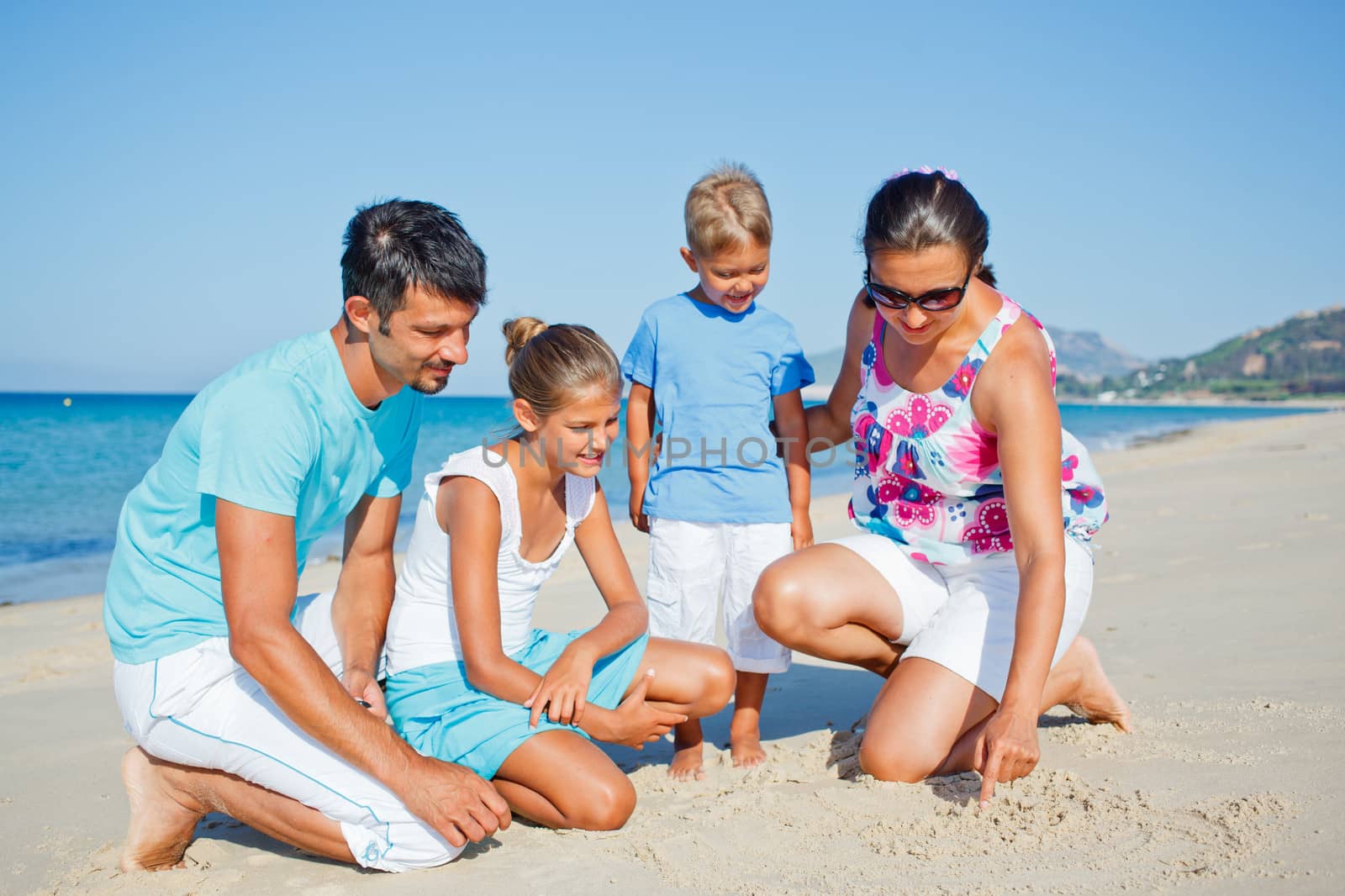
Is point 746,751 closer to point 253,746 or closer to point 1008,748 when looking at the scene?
point 1008,748

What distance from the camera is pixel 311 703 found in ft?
6.91

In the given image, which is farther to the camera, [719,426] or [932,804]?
[719,426]

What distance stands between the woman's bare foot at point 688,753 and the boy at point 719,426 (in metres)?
0.36

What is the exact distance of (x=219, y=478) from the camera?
6.98 ft

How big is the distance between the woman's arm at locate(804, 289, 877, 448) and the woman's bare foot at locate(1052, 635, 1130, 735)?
102 centimetres

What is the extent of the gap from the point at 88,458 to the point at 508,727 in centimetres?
2386

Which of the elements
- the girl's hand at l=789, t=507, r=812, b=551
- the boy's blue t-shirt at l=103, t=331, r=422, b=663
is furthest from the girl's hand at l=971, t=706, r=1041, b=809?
the boy's blue t-shirt at l=103, t=331, r=422, b=663

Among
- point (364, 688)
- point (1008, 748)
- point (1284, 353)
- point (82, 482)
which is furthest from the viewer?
point (1284, 353)

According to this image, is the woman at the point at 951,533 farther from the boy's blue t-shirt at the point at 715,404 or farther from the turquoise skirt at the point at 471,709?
the turquoise skirt at the point at 471,709

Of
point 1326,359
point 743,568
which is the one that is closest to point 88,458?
point 743,568

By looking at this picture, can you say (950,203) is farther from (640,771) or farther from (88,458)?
(88,458)

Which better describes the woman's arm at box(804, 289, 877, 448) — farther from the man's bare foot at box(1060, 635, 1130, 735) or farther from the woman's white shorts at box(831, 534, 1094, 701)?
the man's bare foot at box(1060, 635, 1130, 735)

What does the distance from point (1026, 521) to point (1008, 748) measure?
0.59m

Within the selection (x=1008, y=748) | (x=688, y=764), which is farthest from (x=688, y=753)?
(x=1008, y=748)
